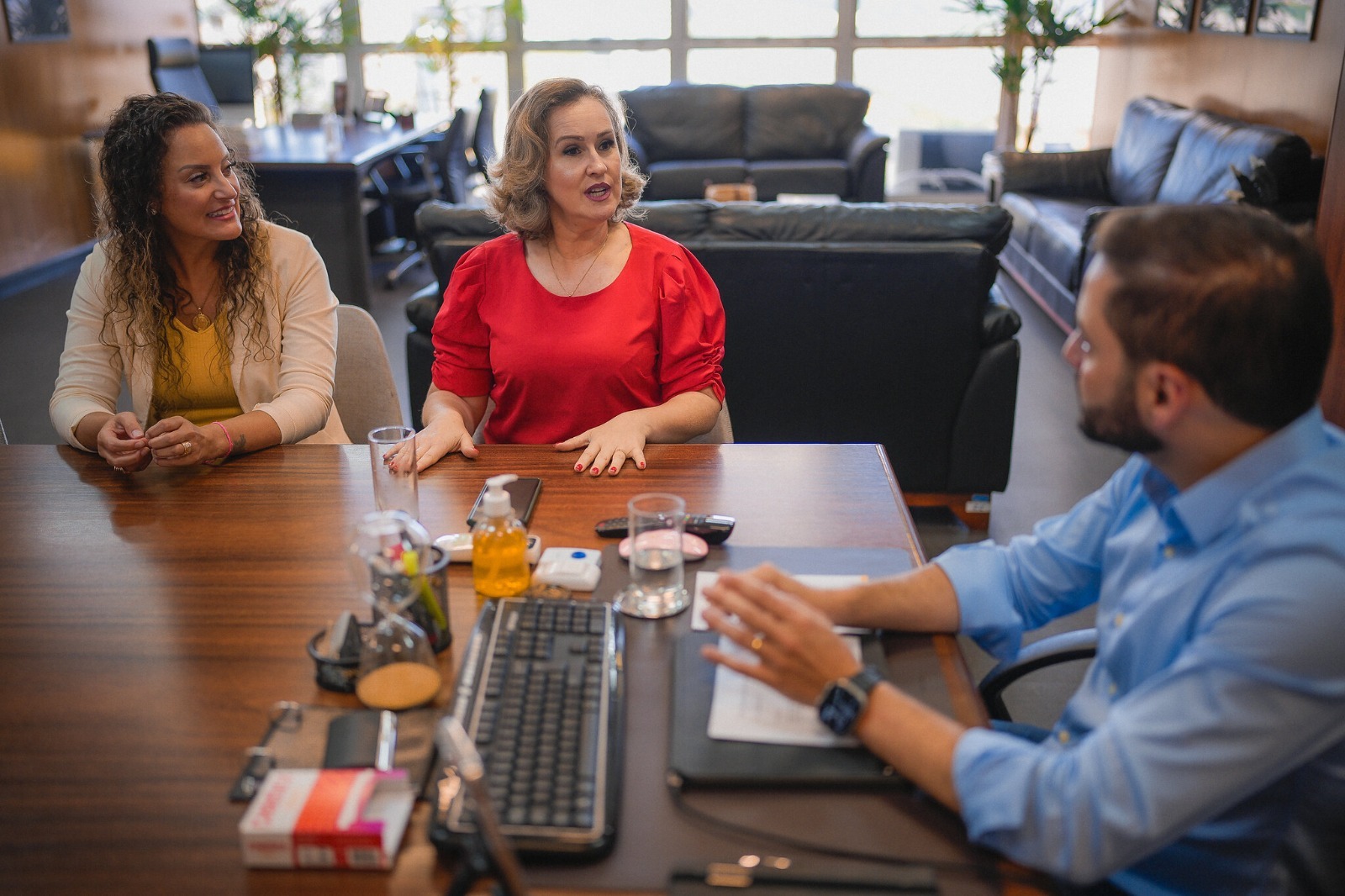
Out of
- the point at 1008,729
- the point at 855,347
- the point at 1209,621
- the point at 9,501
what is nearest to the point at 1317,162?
the point at 855,347

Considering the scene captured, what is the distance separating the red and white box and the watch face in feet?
1.29

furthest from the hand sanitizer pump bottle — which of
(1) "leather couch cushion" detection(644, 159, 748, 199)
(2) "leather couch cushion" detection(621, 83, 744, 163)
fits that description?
(2) "leather couch cushion" detection(621, 83, 744, 163)

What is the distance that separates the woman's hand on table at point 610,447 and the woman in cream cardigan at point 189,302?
0.58m

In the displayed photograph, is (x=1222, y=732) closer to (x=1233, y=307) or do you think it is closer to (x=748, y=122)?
(x=1233, y=307)

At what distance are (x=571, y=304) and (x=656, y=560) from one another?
90 cm

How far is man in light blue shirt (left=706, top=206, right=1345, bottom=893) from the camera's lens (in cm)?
85

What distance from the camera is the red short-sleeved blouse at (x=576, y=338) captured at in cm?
204

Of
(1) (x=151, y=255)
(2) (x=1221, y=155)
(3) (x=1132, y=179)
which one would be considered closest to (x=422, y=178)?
(3) (x=1132, y=179)

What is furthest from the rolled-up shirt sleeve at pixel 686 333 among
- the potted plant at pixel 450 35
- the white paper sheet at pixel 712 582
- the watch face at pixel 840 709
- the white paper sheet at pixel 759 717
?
the potted plant at pixel 450 35

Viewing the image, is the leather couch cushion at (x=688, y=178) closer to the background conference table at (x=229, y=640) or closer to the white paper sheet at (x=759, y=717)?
the background conference table at (x=229, y=640)

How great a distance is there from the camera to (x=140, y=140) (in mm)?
1967

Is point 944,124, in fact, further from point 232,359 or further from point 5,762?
point 5,762

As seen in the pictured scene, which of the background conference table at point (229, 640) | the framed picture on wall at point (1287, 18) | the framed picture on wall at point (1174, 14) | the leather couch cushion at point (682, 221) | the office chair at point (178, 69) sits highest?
the framed picture on wall at point (1174, 14)

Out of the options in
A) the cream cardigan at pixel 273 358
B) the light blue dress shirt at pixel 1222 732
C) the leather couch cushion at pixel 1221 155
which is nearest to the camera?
the light blue dress shirt at pixel 1222 732
